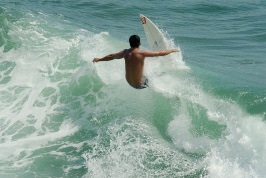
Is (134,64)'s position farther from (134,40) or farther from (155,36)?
(155,36)

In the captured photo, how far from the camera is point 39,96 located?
11406mm

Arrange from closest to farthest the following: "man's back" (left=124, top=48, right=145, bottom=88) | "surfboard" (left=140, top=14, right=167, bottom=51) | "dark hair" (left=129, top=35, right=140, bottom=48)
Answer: "dark hair" (left=129, top=35, right=140, bottom=48)
"man's back" (left=124, top=48, right=145, bottom=88)
"surfboard" (left=140, top=14, right=167, bottom=51)

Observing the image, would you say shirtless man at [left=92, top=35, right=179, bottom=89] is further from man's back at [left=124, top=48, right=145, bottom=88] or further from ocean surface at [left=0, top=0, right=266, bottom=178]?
ocean surface at [left=0, top=0, right=266, bottom=178]

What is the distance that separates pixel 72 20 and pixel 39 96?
30.9ft

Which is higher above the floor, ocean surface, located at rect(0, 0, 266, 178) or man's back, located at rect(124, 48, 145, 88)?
man's back, located at rect(124, 48, 145, 88)

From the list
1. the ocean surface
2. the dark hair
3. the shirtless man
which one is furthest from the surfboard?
the dark hair

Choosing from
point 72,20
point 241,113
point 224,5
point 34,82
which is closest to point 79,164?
point 241,113

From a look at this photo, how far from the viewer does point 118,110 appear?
10047 millimetres

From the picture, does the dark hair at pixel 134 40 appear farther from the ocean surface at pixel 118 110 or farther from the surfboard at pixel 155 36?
the surfboard at pixel 155 36

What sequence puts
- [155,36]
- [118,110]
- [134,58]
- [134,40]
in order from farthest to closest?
[155,36] < [118,110] < [134,58] < [134,40]

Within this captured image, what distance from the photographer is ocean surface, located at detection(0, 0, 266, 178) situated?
8.05m

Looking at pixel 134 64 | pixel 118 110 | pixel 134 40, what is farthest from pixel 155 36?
pixel 134 40

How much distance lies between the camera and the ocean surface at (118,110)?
8.05 m

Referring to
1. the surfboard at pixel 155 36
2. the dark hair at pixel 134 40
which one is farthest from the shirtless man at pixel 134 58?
the surfboard at pixel 155 36
